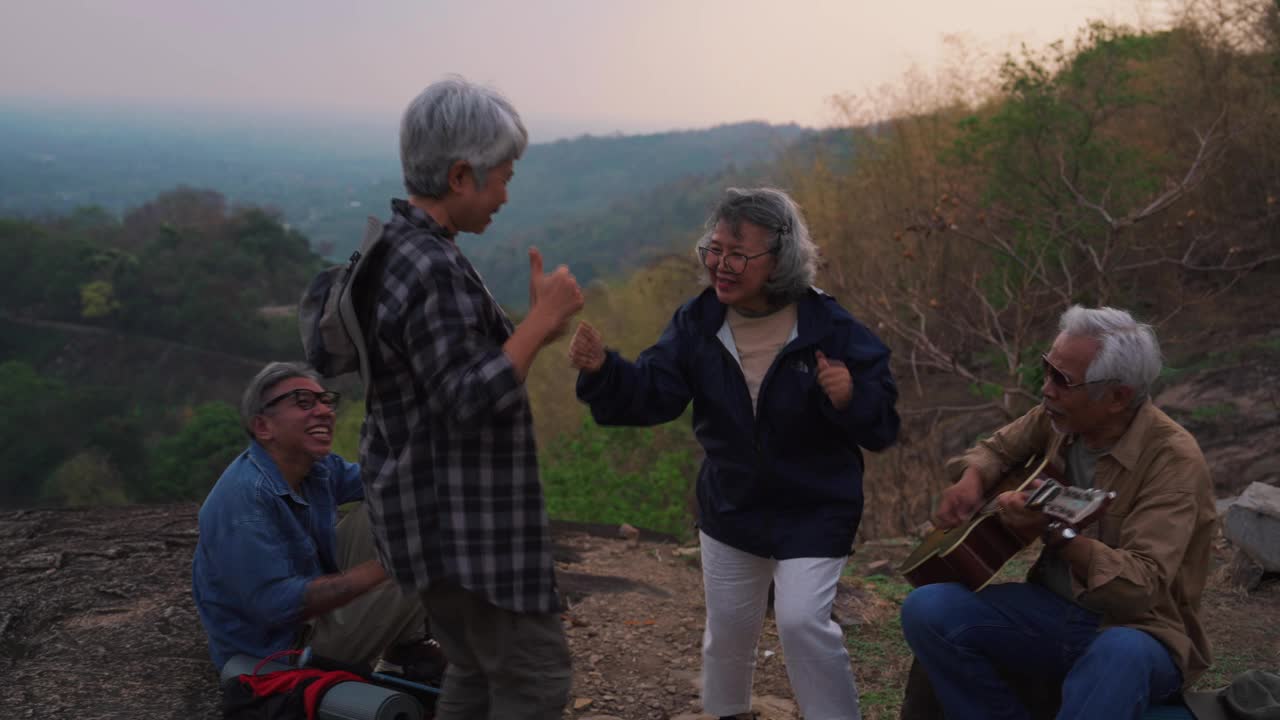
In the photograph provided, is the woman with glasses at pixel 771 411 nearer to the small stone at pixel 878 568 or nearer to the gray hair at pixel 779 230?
the gray hair at pixel 779 230

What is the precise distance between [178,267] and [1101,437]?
51.8 meters

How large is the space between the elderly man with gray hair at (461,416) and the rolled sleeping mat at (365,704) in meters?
0.72

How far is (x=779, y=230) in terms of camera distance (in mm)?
3018

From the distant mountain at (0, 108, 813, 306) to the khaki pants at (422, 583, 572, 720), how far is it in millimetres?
44412

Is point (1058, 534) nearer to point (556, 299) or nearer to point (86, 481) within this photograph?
point (556, 299)

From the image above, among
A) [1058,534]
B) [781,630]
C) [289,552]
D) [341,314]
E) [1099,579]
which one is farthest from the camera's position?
[289,552]

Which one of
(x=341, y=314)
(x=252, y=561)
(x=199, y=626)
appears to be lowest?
(x=199, y=626)

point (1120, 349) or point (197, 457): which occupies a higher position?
point (1120, 349)

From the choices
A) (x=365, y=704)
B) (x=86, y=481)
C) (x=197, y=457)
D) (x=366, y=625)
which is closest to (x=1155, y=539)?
(x=365, y=704)

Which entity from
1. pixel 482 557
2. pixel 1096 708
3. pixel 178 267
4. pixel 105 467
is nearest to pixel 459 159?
pixel 482 557

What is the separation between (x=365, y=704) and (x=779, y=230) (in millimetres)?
1707

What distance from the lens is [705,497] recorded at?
3.15m

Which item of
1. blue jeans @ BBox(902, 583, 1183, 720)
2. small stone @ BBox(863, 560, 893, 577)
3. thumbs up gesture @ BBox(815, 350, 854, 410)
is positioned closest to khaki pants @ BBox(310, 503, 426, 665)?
thumbs up gesture @ BBox(815, 350, 854, 410)

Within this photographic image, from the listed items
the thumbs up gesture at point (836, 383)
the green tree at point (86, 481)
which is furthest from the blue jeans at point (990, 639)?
the green tree at point (86, 481)
